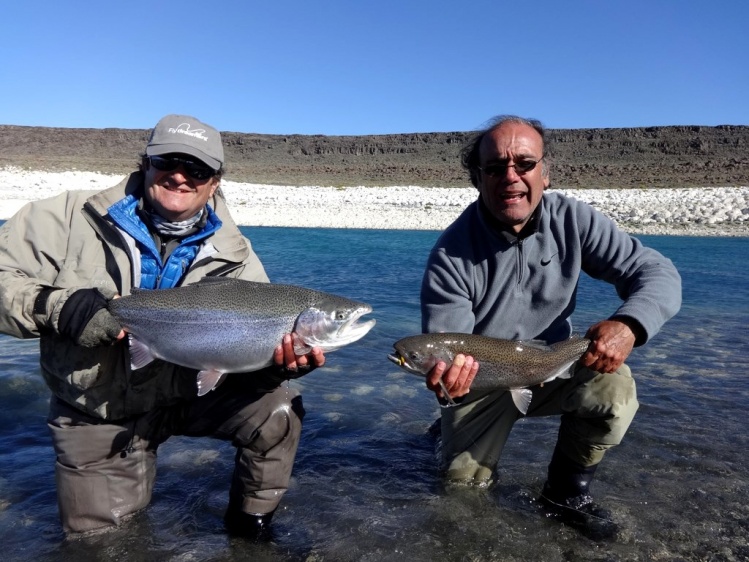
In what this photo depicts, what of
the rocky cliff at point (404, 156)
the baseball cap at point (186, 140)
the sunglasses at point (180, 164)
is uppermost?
the rocky cliff at point (404, 156)

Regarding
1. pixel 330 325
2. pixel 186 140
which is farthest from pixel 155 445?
pixel 186 140

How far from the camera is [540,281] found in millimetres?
3807

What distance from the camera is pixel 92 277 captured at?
3.29 metres

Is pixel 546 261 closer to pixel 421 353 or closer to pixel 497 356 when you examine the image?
pixel 497 356

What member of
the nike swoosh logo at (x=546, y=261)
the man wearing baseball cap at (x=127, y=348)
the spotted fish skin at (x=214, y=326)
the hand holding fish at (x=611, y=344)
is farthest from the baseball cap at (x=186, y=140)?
the hand holding fish at (x=611, y=344)

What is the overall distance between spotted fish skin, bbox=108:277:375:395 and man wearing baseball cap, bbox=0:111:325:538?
0.08 meters

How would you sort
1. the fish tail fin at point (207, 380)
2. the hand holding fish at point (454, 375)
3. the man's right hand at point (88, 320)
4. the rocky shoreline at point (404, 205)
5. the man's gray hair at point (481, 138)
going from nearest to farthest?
1. the man's right hand at point (88, 320)
2. the fish tail fin at point (207, 380)
3. the hand holding fish at point (454, 375)
4. the man's gray hair at point (481, 138)
5. the rocky shoreline at point (404, 205)

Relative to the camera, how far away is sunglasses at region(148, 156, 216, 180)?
333 centimetres

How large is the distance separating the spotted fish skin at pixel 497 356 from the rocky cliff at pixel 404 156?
40.5 metres

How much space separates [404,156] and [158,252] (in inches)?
2691

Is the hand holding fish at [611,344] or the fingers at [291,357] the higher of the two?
the hand holding fish at [611,344]

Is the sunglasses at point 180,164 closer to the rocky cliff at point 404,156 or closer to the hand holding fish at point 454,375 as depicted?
the hand holding fish at point 454,375

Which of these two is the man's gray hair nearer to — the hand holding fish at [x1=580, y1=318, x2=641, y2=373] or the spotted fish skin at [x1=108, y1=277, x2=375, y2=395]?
the hand holding fish at [x1=580, y1=318, x2=641, y2=373]

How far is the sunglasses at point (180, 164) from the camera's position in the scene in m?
3.33
